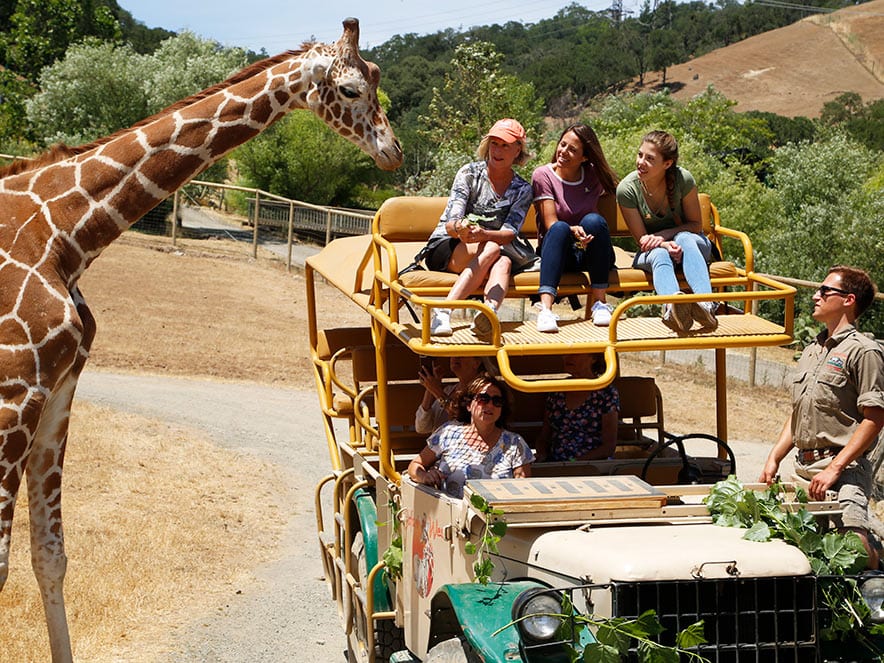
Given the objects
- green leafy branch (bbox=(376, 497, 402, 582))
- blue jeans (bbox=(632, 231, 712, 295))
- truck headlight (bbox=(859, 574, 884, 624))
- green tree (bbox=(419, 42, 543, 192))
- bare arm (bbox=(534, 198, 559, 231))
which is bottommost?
green leafy branch (bbox=(376, 497, 402, 582))

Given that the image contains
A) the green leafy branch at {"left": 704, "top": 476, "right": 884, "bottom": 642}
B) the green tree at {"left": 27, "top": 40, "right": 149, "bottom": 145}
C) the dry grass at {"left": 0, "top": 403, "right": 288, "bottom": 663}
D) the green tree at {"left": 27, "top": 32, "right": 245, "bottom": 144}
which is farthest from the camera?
Result: the green tree at {"left": 27, "top": 40, "right": 149, "bottom": 145}

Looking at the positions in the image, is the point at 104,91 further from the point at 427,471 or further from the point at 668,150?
the point at 427,471

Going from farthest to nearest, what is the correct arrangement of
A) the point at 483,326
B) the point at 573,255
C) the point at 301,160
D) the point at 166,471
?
the point at 301,160 < the point at 166,471 < the point at 573,255 < the point at 483,326

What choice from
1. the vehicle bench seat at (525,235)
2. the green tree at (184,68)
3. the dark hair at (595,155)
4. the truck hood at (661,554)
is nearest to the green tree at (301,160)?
the green tree at (184,68)

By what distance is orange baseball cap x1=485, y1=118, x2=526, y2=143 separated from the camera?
18.4 feet

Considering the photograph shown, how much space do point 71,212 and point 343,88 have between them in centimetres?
165

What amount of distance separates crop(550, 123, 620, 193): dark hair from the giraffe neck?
4.99 ft

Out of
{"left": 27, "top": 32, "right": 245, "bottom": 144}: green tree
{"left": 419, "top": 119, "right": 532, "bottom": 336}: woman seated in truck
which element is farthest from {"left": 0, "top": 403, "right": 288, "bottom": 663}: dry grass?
{"left": 27, "top": 32, "right": 245, "bottom": 144}: green tree

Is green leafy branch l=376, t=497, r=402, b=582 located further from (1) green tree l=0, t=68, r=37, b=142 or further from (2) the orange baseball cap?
(1) green tree l=0, t=68, r=37, b=142

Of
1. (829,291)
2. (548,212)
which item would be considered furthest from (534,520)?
(829,291)

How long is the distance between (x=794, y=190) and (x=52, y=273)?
29938 millimetres

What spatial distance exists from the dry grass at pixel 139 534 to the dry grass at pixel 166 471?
15mm

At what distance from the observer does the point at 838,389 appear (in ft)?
17.5

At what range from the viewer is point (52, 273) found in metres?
5.45
